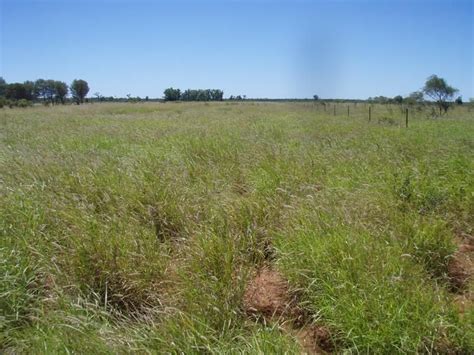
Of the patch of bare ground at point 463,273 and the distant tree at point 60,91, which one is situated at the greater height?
the distant tree at point 60,91

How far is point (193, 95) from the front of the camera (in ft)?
325

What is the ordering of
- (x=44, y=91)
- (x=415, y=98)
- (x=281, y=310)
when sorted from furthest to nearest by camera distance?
(x=44, y=91), (x=415, y=98), (x=281, y=310)

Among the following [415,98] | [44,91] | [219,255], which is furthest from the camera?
[44,91]

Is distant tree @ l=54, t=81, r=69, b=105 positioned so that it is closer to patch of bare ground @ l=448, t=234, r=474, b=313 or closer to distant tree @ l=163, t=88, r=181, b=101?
distant tree @ l=163, t=88, r=181, b=101

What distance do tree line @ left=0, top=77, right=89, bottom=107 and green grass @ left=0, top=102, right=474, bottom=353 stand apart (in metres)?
73.9

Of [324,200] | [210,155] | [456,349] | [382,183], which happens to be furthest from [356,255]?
[210,155]

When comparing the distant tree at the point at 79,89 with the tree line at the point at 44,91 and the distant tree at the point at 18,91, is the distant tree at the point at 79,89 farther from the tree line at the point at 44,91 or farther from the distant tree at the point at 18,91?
the distant tree at the point at 18,91

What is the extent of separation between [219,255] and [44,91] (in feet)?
300

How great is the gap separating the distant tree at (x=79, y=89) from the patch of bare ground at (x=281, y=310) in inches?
3510

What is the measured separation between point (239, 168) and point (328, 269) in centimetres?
283

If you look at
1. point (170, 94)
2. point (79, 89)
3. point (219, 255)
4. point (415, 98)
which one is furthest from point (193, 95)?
point (219, 255)

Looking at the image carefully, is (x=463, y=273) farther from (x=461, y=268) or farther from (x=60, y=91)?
(x=60, y=91)

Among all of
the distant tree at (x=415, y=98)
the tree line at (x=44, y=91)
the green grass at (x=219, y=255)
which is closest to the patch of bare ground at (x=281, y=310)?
the green grass at (x=219, y=255)

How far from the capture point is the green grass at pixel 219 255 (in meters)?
1.81
